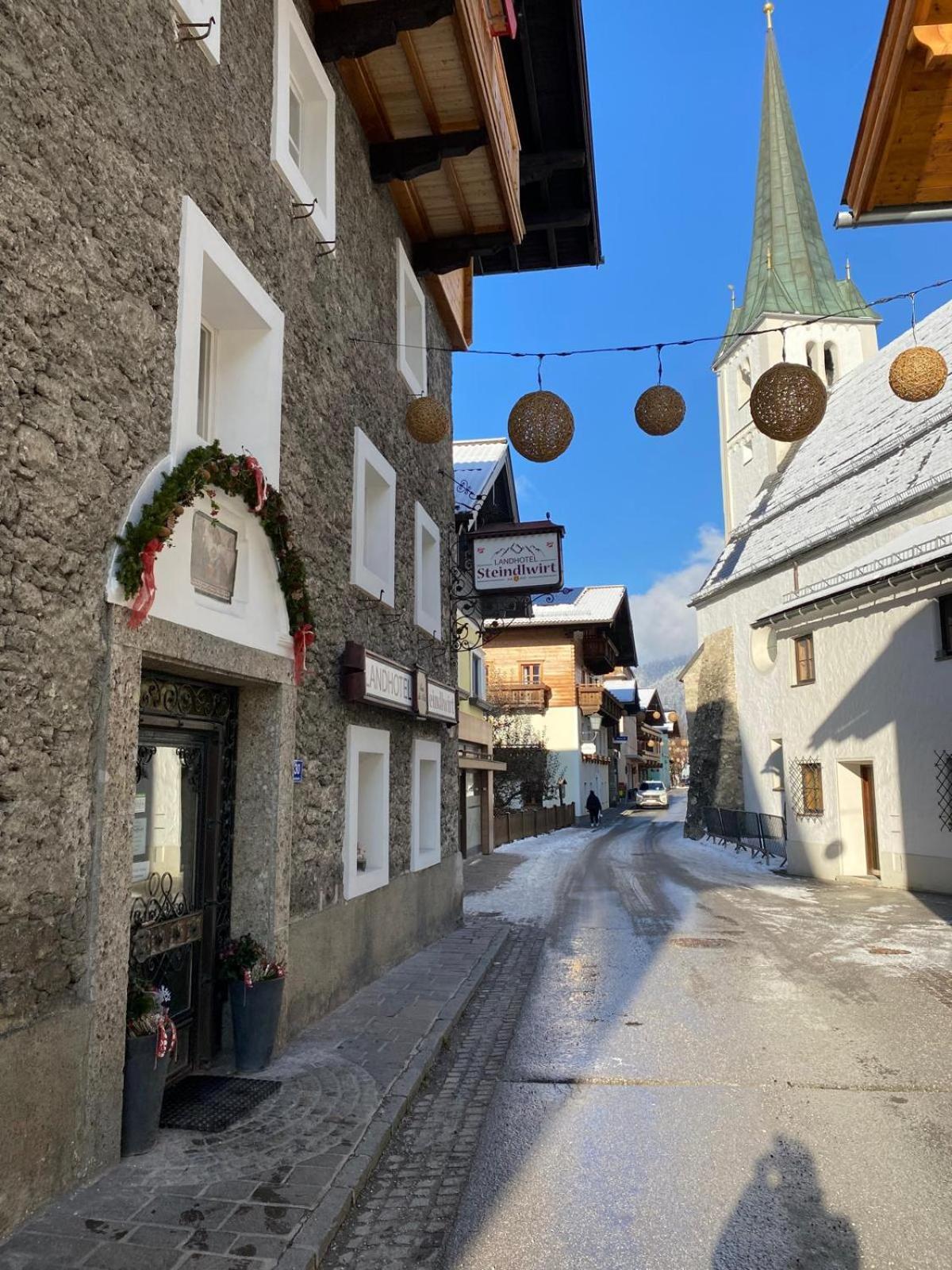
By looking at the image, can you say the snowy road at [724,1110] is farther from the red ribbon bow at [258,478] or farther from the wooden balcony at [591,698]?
the wooden balcony at [591,698]

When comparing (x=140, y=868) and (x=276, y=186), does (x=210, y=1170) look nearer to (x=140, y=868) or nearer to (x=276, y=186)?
(x=140, y=868)

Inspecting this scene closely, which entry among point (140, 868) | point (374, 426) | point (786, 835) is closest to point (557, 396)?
point (374, 426)

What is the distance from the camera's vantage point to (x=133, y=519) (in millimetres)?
4441

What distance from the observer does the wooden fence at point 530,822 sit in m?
26.5

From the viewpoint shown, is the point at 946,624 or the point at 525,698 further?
the point at 525,698

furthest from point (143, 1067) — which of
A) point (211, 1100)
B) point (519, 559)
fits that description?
point (519, 559)

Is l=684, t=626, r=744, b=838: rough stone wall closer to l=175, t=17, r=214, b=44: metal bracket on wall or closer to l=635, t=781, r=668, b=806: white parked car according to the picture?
l=635, t=781, r=668, b=806: white parked car

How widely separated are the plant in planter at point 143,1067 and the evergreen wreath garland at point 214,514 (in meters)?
2.04

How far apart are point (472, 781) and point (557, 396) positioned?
17.5 meters

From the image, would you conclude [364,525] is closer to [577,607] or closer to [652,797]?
[577,607]

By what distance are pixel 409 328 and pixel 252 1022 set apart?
829 cm

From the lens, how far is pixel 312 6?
25.0 ft

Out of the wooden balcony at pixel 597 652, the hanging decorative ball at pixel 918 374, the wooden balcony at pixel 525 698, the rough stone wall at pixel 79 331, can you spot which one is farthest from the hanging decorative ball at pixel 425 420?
the wooden balcony at pixel 597 652

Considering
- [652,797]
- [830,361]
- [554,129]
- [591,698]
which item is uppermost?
[830,361]
